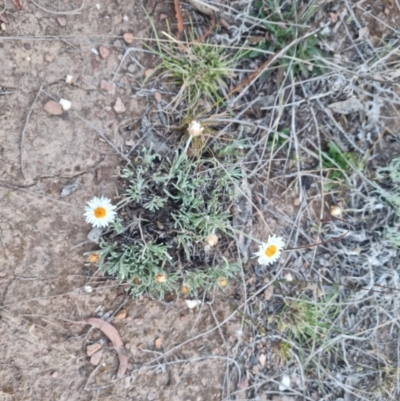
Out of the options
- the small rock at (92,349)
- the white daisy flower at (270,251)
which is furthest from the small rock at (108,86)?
the small rock at (92,349)

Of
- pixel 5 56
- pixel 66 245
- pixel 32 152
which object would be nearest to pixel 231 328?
pixel 66 245

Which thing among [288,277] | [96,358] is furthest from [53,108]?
[288,277]

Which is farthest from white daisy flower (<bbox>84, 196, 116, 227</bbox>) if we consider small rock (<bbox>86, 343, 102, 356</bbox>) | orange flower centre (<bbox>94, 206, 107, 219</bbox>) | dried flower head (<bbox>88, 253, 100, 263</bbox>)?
small rock (<bbox>86, 343, 102, 356</bbox>)

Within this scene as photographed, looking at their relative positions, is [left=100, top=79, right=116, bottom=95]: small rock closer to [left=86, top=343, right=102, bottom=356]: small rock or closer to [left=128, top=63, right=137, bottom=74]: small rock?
[left=128, top=63, right=137, bottom=74]: small rock

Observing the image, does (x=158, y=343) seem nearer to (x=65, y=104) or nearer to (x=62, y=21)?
(x=65, y=104)

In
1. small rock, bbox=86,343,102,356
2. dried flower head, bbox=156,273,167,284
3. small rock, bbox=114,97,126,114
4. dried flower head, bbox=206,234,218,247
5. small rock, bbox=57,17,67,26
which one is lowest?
small rock, bbox=86,343,102,356

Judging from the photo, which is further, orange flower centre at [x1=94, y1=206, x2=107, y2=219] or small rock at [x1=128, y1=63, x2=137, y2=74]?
small rock at [x1=128, y1=63, x2=137, y2=74]

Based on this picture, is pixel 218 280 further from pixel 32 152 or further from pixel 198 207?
pixel 32 152
